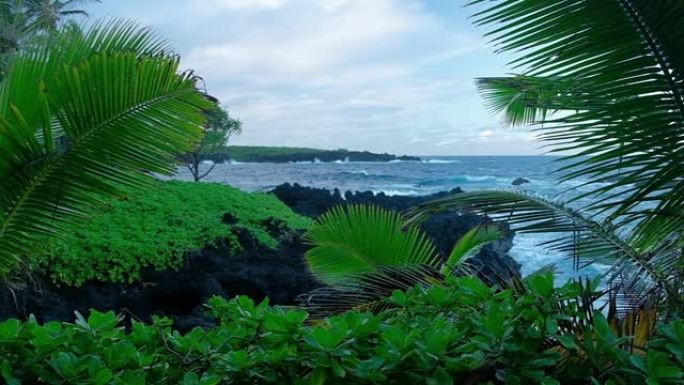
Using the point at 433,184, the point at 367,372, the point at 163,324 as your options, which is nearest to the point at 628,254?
the point at 367,372

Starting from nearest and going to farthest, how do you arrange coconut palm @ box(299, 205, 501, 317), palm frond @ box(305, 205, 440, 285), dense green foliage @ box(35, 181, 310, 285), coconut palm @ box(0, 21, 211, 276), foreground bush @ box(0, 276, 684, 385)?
foreground bush @ box(0, 276, 684, 385) < coconut palm @ box(0, 21, 211, 276) < coconut palm @ box(299, 205, 501, 317) < palm frond @ box(305, 205, 440, 285) < dense green foliage @ box(35, 181, 310, 285)

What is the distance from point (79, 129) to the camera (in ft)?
8.04

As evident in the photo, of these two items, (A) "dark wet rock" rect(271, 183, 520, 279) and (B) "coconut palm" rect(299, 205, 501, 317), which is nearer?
(B) "coconut palm" rect(299, 205, 501, 317)

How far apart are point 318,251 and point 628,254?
1.67m

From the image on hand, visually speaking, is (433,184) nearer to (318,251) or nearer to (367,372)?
(318,251)

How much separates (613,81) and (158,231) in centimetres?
876

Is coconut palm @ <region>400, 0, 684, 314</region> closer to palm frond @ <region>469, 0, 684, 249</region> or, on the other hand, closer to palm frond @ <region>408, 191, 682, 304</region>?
palm frond @ <region>469, 0, 684, 249</region>

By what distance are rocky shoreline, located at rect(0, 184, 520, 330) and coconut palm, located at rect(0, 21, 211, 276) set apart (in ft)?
11.7

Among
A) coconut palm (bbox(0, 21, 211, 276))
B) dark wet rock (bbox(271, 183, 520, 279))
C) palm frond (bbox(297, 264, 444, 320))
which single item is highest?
coconut palm (bbox(0, 21, 211, 276))

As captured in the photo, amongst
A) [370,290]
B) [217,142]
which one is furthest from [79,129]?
[217,142]

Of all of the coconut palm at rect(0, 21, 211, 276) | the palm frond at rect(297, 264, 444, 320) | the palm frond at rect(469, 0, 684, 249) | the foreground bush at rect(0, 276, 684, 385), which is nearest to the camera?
the foreground bush at rect(0, 276, 684, 385)

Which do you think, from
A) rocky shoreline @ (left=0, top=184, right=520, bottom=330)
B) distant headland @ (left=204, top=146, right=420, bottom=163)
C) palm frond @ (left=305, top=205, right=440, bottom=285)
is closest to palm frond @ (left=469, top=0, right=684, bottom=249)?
palm frond @ (left=305, top=205, right=440, bottom=285)

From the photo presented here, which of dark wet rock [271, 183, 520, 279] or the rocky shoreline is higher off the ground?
dark wet rock [271, 183, 520, 279]

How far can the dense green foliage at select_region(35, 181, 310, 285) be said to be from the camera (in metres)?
8.27
